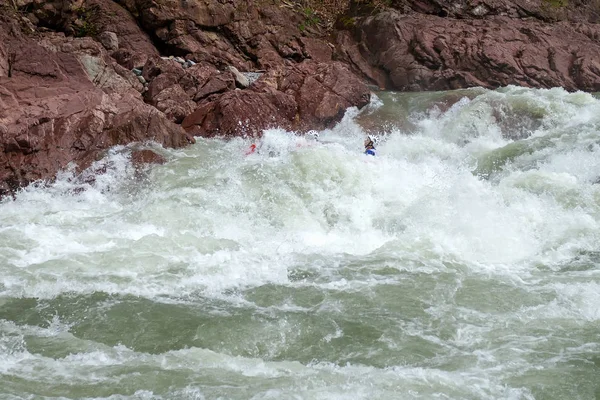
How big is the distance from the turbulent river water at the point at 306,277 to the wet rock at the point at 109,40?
578 centimetres

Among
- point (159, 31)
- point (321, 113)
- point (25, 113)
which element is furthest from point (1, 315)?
point (159, 31)

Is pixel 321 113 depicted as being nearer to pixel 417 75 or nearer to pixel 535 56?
pixel 417 75

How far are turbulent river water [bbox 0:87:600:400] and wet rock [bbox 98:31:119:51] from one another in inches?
228

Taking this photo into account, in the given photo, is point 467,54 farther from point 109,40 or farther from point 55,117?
point 55,117

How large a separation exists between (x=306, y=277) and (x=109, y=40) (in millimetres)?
11890

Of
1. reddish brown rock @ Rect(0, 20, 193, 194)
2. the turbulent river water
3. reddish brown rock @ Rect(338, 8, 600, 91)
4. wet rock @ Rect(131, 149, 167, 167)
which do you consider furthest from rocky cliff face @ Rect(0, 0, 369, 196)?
reddish brown rock @ Rect(338, 8, 600, 91)

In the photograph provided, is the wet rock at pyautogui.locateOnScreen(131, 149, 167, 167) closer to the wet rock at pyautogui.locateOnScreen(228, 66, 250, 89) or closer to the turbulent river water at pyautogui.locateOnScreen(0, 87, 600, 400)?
the turbulent river water at pyautogui.locateOnScreen(0, 87, 600, 400)

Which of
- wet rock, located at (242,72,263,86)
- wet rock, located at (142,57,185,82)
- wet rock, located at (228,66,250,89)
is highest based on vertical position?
wet rock, located at (142,57,185,82)

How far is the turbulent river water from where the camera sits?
4969 mm

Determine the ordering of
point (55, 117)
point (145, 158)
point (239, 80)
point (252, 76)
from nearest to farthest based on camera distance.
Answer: point (55, 117) < point (145, 158) < point (239, 80) < point (252, 76)

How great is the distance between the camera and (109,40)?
1670cm

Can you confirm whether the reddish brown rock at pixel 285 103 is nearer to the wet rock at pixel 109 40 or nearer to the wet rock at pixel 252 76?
the wet rock at pixel 252 76

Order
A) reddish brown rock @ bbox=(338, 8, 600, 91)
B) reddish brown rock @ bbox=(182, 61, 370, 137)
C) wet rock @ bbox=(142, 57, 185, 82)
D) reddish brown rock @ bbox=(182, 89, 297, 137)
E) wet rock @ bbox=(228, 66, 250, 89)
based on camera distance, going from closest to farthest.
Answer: reddish brown rock @ bbox=(182, 89, 297, 137)
reddish brown rock @ bbox=(182, 61, 370, 137)
wet rock @ bbox=(142, 57, 185, 82)
wet rock @ bbox=(228, 66, 250, 89)
reddish brown rock @ bbox=(338, 8, 600, 91)

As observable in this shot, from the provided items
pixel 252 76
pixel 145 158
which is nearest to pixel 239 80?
pixel 252 76
